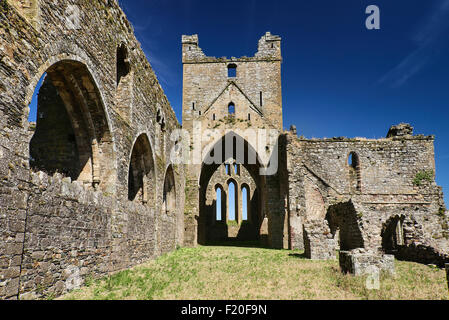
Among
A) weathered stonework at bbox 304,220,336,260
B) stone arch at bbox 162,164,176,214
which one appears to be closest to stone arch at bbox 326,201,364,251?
weathered stonework at bbox 304,220,336,260

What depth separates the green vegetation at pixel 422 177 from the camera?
66.7ft

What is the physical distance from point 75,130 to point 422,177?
68.0 ft

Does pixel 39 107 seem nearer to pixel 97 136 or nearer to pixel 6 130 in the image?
pixel 97 136

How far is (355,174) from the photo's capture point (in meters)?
20.7

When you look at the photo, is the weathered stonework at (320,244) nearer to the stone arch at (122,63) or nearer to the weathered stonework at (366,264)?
the weathered stonework at (366,264)

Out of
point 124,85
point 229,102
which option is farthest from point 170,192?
point 229,102

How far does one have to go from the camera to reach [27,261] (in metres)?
5.07

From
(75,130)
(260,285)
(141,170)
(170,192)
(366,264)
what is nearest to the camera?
(260,285)

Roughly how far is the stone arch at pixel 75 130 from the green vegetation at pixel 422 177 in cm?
1953

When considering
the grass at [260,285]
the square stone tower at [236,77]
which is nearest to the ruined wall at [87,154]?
the grass at [260,285]

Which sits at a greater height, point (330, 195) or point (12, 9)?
point (12, 9)

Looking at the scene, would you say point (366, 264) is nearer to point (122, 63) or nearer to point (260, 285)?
point (260, 285)
